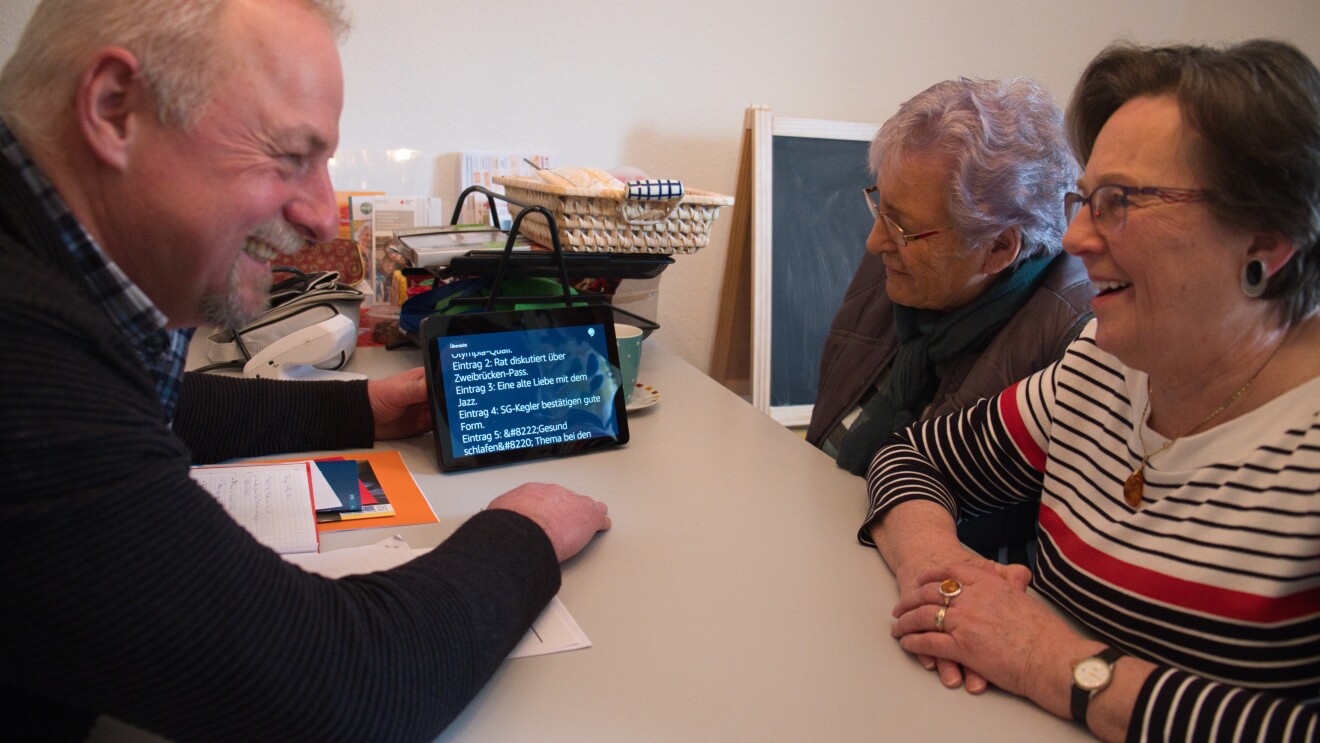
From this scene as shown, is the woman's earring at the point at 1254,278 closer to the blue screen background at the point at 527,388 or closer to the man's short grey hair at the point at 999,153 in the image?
the man's short grey hair at the point at 999,153

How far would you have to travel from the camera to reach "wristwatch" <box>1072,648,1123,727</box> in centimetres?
79

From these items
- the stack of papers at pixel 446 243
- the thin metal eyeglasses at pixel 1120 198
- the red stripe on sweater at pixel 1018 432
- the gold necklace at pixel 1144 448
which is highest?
the thin metal eyeglasses at pixel 1120 198

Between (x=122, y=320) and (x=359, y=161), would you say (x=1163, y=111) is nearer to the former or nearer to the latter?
(x=122, y=320)

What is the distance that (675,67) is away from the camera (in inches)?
98.7

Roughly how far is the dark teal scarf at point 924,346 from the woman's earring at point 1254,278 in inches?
22.8

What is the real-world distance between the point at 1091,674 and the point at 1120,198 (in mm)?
458

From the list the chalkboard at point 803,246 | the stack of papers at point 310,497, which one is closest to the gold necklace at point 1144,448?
the stack of papers at point 310,497

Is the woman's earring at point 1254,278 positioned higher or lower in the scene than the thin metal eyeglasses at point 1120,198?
lower

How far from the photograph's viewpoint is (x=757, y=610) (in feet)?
3.10

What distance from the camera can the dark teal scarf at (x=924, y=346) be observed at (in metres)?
1.47

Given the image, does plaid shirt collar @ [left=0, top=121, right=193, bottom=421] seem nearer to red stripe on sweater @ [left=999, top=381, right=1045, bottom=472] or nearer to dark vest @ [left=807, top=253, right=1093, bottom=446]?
red stripe on sweater @ [left=999, top=381, right=1045, bottom=472]

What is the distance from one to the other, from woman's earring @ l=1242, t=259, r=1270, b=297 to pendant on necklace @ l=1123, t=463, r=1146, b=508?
0.20 meters

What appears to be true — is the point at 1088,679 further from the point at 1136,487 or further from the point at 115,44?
the point at 115,44

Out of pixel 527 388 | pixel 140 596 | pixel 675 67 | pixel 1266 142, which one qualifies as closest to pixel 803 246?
pixel 675 67
